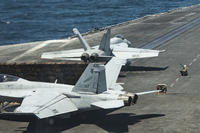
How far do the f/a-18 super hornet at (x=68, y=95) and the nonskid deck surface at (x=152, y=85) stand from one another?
1.67 meters

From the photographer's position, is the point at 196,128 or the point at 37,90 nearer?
the point at 196,128

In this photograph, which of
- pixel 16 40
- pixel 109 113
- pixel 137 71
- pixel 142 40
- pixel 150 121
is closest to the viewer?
pixel 150 121

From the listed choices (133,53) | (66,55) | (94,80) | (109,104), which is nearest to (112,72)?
(94,80)

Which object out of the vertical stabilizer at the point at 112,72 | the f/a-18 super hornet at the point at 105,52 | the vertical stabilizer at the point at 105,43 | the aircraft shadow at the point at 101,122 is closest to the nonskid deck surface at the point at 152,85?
the aircraft shadow at the point at 101,122

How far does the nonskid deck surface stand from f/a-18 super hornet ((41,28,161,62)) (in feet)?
5.41

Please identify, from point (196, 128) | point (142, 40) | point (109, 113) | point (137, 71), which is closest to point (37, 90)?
point (109, 113)

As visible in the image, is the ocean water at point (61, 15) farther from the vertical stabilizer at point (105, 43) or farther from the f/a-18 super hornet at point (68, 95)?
the f/a-18 super hornet at point (68, 95)

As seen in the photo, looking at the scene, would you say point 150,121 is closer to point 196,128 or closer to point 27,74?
point 196,128

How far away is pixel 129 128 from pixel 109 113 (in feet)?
11.5

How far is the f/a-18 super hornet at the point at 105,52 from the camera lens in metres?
44.8

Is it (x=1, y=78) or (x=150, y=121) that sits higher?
(x=1, y=78)

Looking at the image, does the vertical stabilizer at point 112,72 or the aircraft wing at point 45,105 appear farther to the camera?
the vertical stabilizer at point 112,72

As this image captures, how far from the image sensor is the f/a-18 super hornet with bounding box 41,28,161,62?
44.8 m

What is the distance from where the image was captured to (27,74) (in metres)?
39.4
